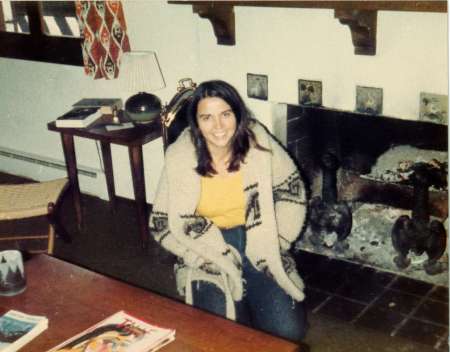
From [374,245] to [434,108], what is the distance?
817 mm

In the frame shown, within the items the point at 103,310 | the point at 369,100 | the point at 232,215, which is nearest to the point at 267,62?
the point at 369,100

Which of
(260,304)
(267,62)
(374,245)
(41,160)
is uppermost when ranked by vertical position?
(267,62)

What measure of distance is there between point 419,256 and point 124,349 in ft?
5.54

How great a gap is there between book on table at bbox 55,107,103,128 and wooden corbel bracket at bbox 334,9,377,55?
145cm

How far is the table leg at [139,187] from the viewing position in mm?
2891

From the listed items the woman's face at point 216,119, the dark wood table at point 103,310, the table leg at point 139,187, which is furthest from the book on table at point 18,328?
the table leg at point 139,187

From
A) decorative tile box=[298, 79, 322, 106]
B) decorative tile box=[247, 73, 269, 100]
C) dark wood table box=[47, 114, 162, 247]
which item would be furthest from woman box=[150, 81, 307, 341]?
dark wood table box=[47, 114, 162, 247]

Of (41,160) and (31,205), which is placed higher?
(31,205)

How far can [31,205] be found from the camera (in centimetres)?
286

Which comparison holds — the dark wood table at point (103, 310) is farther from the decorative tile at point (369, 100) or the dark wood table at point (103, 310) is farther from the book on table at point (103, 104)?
the book on table at point (103, 104)

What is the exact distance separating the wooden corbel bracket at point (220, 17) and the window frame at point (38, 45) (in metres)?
1.06

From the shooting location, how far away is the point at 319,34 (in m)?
2.51

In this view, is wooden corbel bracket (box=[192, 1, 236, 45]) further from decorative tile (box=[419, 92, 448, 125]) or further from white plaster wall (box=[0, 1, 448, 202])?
decorative tile (box=[419, 92, 448, 125])

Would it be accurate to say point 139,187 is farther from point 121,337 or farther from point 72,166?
point 121,337
